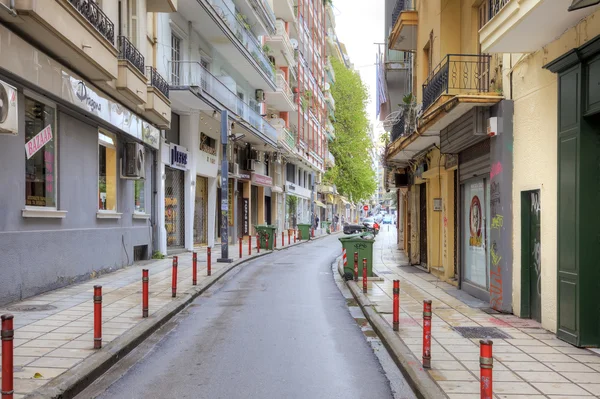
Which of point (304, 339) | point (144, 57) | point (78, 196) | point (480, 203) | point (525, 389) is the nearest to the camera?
point (525, 389)

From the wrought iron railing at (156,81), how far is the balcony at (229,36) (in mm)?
3568

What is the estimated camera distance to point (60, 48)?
1090cm

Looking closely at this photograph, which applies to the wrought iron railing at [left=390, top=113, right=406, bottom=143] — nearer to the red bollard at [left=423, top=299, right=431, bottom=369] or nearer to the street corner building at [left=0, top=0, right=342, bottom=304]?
the street corner building at [left=0, top=0, right=342, bottom=304]

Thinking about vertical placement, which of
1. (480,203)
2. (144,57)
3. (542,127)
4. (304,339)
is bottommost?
(304,339)

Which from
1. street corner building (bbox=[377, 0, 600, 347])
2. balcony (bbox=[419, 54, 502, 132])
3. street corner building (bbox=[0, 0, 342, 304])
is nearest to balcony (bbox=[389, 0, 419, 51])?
street corner building (bbox=[377, 0, 600, 347])

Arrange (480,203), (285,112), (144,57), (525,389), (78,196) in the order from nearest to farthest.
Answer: (525,389), (480,203), (78,196), (144,57), (285,112)

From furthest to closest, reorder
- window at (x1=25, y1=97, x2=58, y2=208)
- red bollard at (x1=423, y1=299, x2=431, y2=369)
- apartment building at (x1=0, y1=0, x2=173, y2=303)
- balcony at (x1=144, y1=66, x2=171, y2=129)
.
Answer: balcony at (x1=144, y1=66, x2=171, y2=129) → window at (x1=25, y1=97, x2=58, y2=208) → apartment building at (x1=0, y1=0, x2=173, y2=303) → red bollard at (x1=423, y1=299, x2=431, y2=369)

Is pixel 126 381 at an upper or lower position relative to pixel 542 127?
lower

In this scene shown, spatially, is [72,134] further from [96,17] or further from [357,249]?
[357,249]

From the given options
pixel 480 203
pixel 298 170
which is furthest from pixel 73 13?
pixel 298 170

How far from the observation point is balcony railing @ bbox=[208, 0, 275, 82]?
76.8 feet

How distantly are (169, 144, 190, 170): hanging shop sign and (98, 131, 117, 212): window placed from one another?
16.4ft

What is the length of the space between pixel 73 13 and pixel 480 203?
29.9 ft

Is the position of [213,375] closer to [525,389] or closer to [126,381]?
[126,381]
